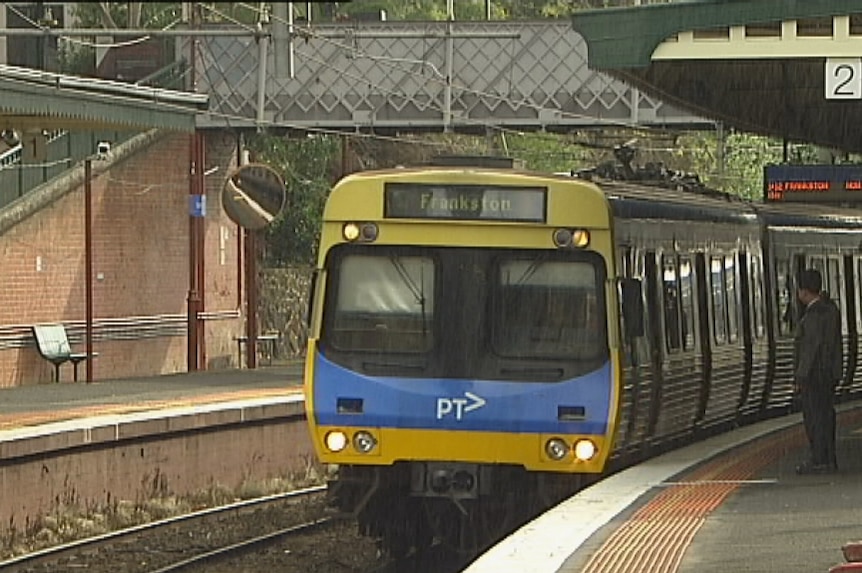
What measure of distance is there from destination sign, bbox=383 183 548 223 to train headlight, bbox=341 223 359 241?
227 mm

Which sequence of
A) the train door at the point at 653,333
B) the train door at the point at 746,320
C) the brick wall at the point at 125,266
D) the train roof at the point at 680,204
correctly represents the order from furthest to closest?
the brick wall at the point at 125,266
the train door at the point at 746,320
the train door at the point at 653,333
the train roof at the point at 680,204

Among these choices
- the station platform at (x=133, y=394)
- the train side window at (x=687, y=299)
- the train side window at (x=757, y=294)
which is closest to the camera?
the train side window at (x=687, y=299)

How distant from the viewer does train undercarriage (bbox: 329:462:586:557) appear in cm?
1634

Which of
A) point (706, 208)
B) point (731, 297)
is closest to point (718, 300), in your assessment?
point (731, 297)

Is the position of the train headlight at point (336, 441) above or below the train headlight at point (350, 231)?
below

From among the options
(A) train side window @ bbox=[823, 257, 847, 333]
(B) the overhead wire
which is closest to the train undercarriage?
(A) train side window @ bbox=[823, 257, 847, 333]

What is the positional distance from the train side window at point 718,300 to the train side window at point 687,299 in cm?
93

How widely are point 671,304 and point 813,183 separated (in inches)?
447

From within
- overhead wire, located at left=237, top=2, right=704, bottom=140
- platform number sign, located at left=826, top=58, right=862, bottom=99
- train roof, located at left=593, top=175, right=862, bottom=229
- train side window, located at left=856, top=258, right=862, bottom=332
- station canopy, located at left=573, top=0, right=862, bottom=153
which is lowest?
train side window, located at left=856, top=258, right=862, bottom=332

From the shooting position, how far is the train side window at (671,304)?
61.0 feet

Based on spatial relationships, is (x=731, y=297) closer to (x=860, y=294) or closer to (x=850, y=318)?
(x=850, y=318)

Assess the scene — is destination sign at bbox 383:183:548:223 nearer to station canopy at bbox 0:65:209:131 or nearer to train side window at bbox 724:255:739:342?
train side window at bbox 724:255:739:342

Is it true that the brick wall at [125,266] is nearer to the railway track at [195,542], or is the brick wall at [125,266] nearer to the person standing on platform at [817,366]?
the railway track at [195,542]

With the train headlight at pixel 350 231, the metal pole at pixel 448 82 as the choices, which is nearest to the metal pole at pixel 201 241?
the metal pole at pixel 448 82
